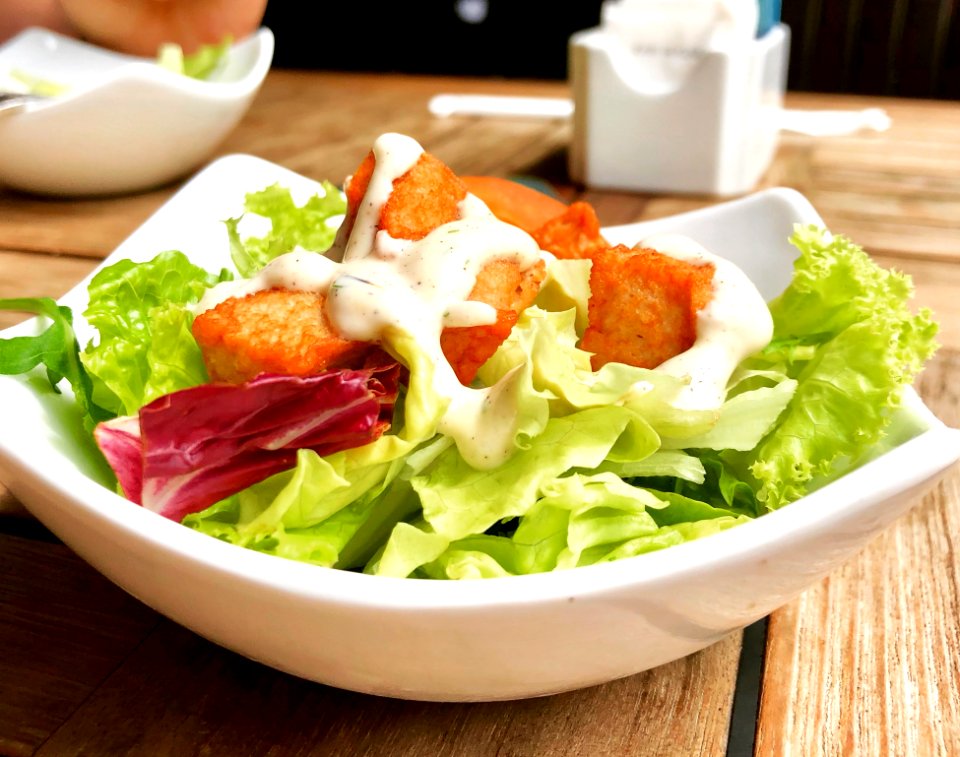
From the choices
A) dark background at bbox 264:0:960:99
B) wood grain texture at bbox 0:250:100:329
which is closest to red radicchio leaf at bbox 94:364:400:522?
wood grain texture at bbox 0:250:100:329

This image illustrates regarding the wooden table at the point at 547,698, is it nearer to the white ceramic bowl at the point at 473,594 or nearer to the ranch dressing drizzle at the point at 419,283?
the white ceramic bowl at the point at 473,594

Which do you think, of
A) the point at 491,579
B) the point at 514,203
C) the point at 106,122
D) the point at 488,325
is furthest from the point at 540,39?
the point at 491,579

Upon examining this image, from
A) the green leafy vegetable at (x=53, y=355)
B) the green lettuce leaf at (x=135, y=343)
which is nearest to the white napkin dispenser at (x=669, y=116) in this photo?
the green lettuce leaf at (x=135, y=343)

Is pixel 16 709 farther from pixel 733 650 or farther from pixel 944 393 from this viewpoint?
pixel 944 393

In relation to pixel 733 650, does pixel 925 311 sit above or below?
above

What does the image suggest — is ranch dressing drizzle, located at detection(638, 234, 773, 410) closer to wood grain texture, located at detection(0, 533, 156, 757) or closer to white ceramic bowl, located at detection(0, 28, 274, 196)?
wood grain texture, located at detection(0, 533, 156, 757)

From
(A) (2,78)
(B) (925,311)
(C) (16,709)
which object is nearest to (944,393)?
(B) (925,311)
